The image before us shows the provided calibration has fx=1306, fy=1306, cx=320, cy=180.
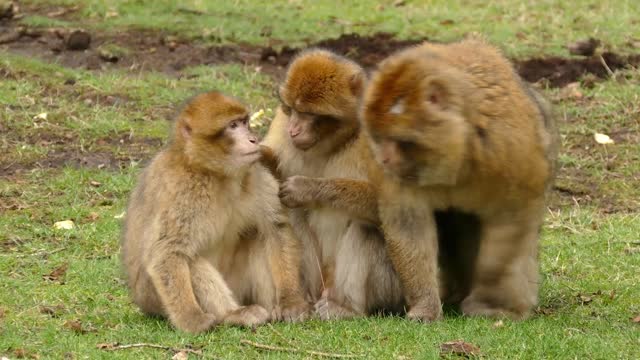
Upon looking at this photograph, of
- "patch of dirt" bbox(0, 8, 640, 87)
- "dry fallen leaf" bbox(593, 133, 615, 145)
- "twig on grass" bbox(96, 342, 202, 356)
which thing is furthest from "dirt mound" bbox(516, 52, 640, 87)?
"twig on grass" bbox(96, 342, 202, 356)

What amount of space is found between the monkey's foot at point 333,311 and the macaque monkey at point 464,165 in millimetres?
351

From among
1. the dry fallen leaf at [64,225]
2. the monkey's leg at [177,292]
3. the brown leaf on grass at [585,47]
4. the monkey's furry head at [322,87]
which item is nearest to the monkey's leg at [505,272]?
the monkey's furry head at [322,87]

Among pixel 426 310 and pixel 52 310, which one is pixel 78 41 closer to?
pixel 52 310

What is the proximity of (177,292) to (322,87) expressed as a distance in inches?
52.9

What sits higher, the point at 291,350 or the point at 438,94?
the point at 438,94

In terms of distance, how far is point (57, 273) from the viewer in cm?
823

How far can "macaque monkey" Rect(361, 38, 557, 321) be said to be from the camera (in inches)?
250

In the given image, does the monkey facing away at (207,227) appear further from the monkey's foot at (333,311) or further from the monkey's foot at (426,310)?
the monkey's foot at (426,310)

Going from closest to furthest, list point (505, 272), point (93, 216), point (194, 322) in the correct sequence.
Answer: point (194, 322)
point (505, 272)
point (93, 216)

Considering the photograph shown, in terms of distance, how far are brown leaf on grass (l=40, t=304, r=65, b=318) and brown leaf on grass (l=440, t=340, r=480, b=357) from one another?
7.36 ft

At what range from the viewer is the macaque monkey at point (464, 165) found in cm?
634

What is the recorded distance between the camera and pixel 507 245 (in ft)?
22.2

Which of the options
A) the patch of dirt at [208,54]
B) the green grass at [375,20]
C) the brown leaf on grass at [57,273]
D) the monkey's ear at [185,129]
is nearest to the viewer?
the monkey's ear at [185,129]

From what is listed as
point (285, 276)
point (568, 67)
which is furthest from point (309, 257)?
point (568, 67)
